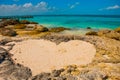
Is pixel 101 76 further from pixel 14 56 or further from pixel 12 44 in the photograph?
pixel 12 44

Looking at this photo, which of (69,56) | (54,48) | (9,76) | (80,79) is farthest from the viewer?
(54,48)

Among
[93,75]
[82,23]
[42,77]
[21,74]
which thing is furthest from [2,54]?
[82,23]

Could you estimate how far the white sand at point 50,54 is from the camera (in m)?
14.0

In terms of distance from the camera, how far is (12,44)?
17.4 meters

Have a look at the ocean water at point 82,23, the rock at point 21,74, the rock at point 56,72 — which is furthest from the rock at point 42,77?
the ocean water at point 82,23

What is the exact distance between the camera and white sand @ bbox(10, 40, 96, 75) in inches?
551

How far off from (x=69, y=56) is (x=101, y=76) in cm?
429

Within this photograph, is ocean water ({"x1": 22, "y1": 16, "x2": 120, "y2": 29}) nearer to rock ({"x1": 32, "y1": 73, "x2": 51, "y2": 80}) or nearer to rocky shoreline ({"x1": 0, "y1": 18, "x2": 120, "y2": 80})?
rocky shoreline ({"x1": 0, "y1": 18, "x2": 120, "y2": 80})

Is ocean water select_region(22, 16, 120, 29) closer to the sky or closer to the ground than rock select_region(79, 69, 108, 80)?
closer to the ground

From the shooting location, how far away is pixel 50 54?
51.3 feet

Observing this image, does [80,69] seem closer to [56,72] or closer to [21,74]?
[56,72]

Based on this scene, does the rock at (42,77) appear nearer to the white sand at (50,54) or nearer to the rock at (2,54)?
the white sand at (50,54)

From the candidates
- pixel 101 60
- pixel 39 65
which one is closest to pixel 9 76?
pixel 39 65

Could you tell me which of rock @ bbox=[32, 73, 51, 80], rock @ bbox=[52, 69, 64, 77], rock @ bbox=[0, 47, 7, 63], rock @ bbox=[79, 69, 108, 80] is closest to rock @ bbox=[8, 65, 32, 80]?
rock @ bbox=[32, 73, 51, 80]
